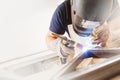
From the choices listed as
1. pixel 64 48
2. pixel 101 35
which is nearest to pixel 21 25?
pixel 64 48

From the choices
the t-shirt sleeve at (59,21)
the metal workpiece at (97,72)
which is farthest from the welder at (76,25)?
the metal workpiece at (97,72)

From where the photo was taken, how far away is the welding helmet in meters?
0.49

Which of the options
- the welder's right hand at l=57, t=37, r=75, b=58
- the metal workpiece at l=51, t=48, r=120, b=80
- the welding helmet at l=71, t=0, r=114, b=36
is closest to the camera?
the metal workpiece at l=51, t=48, r=120, b=80

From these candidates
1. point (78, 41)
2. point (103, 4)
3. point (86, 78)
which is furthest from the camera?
point (78, 41)

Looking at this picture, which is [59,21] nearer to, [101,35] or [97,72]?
[101,35]

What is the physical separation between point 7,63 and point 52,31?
0.19 metres

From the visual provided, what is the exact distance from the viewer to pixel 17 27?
0.54 meters

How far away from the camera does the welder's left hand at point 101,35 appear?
635mm

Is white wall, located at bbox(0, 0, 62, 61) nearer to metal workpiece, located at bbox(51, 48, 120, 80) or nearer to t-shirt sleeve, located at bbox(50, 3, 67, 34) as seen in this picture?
t-shirt sleeve, located at bbox(50, 3, 67, 34)

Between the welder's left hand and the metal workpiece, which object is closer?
the metal workpiece

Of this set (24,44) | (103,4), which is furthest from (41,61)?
(103,4)

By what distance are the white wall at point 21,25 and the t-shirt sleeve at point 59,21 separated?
0.13ft

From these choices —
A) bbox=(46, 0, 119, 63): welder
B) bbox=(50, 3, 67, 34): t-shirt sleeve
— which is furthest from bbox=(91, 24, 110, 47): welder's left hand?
bbox=(50, 3, 67, 34): t-shirt sleeve

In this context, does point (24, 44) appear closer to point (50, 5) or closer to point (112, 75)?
point (50, 5)
